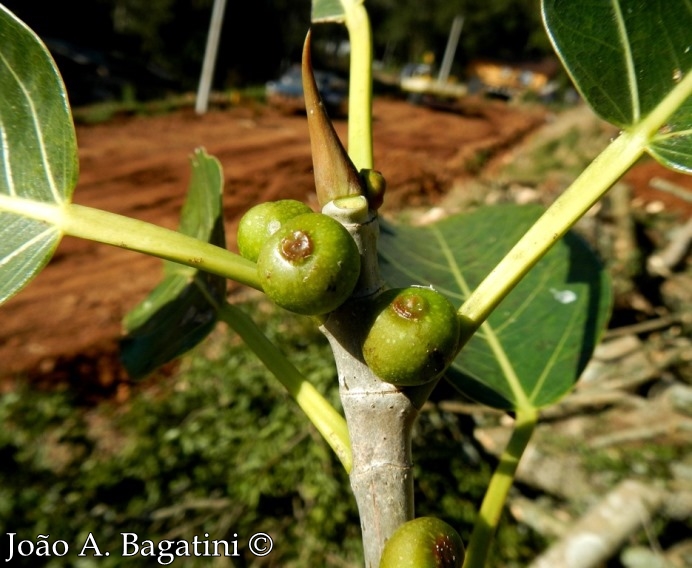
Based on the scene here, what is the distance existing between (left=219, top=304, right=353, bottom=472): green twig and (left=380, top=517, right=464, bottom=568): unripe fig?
9 cm

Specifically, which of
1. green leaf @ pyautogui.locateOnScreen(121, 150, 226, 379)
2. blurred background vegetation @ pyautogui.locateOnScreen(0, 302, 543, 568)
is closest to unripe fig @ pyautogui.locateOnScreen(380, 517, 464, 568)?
green leaf @ pyautogui.locateOnScreen(121, 150, 226, 379)

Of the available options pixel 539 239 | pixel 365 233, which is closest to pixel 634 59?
pixel 539 239

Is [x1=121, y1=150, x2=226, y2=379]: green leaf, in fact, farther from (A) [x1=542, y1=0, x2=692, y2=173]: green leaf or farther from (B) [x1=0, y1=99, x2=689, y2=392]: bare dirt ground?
(B) [x1=0, y1=99, x2=689, y2=392]: bare dirt ground

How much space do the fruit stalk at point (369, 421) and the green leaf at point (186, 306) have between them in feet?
1.41

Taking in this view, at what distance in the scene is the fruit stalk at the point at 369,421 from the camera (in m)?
0.48

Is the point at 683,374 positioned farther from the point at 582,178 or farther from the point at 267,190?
the point at 267,190

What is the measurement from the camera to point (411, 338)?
1.49ft

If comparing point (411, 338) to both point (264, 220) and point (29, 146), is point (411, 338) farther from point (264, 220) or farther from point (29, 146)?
point (29, 146)

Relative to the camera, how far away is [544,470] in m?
2.95

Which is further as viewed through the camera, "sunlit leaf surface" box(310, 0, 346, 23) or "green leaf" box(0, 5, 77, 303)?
"sunlit leaf surface" box(310, 0, 346, 23)

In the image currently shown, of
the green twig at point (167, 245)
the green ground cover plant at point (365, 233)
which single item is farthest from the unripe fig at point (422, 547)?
the green twig at point (167, 245)

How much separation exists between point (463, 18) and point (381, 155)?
1229 inches

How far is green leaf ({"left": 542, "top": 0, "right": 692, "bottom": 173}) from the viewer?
583 millimetres

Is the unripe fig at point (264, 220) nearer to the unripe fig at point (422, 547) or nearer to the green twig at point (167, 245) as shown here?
the green twig at point (167, 245)
